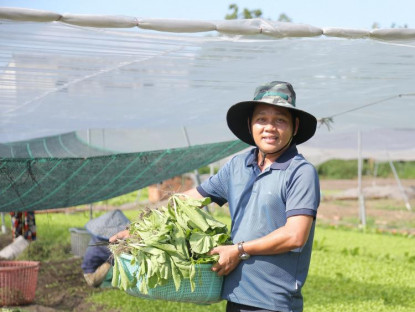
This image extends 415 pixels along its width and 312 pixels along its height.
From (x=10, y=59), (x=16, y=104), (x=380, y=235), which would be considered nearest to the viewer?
(x=10, y=59)

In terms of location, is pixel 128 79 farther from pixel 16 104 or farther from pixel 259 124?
pixel 259 124

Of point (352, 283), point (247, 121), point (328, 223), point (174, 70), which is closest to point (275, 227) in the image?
point (247, 121)

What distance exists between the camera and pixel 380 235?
492 inches

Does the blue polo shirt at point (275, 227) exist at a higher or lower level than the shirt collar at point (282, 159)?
lower

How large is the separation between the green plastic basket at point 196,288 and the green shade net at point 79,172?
7.75 ft

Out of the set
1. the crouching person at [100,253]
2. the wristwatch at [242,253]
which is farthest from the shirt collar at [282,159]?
the crouching person at [100,253]

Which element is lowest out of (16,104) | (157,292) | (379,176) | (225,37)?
(379,176)

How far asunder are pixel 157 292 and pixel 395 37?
2062 millimetres

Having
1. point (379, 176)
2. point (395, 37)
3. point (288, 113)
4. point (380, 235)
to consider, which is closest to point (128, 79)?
point (395, 37)

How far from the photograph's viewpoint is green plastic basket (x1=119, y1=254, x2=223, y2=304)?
2.71 m

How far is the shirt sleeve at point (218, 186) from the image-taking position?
2951mm

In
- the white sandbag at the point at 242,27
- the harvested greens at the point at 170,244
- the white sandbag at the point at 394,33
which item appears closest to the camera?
the harvested greens at the point at 170,244

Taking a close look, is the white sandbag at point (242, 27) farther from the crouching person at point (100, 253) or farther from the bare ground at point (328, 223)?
the bare ground at point (328, 223)

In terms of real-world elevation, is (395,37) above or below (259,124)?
above
